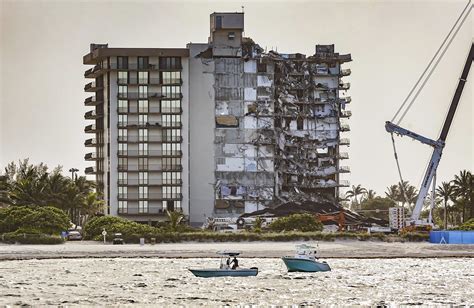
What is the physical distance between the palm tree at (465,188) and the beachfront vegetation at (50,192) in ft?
206

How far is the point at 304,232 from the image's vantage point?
150500 mm

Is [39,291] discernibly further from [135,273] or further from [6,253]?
[6,253]

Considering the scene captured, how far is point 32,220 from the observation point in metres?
140

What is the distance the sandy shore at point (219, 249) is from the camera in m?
120

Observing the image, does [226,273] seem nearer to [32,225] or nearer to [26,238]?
[26,238]

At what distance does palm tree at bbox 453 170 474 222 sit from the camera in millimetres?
187500

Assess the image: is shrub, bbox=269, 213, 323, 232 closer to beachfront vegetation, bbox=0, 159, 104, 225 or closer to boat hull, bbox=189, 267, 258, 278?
beachfront vegetation, bbox=0, 159, 104, 225

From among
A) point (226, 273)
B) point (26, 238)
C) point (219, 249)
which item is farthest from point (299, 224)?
point (226, 273)

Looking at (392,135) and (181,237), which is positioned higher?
(392,135)

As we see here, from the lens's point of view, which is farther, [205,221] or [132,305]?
[205,221]

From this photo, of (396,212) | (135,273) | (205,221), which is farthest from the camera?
(205,221)

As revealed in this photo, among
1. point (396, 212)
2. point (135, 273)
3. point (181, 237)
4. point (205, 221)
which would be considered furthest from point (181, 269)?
point (205, 221)

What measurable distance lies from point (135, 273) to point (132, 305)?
29641mm

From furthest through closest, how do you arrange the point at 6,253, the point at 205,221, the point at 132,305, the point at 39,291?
the point at 205,221 → the point at 6,253 → the point at 39,291 → the point at 132,305
